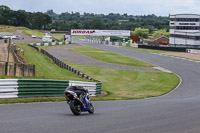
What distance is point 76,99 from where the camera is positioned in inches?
477

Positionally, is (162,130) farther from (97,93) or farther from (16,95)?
(97,93)

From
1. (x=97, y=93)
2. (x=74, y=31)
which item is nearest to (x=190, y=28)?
(x=74, y=31)

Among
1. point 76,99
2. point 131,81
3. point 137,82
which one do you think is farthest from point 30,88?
point 131,81

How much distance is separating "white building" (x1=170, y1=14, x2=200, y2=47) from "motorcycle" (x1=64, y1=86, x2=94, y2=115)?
109m

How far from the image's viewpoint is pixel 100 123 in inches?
425

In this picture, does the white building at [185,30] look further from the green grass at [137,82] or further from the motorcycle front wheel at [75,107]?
the motorcycle front wheel at [75,107]

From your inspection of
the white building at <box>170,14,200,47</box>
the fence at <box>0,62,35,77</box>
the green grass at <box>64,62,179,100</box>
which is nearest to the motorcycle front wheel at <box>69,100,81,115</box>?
the fence at <box>0,62,35,77</box>

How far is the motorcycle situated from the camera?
12.1 meters

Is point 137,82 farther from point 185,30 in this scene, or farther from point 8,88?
point 185,30

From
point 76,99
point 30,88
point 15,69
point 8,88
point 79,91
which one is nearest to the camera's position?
point 76,99

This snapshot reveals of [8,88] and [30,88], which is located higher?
[8,88]

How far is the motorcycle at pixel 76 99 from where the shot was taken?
12.1 m

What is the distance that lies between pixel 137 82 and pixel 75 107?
82.9 ft

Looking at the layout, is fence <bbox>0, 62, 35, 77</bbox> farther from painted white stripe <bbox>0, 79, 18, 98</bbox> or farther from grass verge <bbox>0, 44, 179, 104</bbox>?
painted white stripe <bbox>0, 79, 18, 98</bbox>
